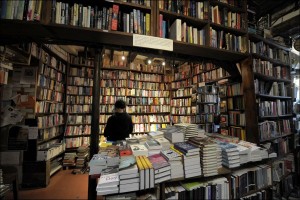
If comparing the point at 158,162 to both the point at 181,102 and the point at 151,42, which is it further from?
the point at 181,102

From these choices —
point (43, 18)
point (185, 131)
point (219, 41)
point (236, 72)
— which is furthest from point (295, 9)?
point (43, 18)

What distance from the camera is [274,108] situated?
2.88 m

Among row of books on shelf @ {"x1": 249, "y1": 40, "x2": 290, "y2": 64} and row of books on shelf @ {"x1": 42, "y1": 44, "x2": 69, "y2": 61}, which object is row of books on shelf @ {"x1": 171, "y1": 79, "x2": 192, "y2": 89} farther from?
row of books on shelf @ {"x1": 42, "y1": 44, "x2": 69, "y2": 61}

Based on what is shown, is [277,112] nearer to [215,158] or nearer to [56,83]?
[215,158]

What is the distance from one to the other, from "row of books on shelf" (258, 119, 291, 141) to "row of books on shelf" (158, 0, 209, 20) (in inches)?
78.0

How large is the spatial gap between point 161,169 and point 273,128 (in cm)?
264

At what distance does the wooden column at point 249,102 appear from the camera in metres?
2.24

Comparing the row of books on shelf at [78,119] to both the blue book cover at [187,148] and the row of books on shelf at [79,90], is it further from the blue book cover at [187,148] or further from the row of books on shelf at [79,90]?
the blue book cover at [187,148]

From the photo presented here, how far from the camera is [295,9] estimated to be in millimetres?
2832

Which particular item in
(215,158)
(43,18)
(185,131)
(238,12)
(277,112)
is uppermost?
(238,12)

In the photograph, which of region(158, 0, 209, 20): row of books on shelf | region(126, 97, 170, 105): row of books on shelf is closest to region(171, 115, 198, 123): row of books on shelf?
region(126, 97, 170, 105): row of books on shelf

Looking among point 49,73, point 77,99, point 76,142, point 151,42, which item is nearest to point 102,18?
point 151,42

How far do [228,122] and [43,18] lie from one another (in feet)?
10.00

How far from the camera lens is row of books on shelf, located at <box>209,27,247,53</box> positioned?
6.45 feet
